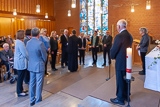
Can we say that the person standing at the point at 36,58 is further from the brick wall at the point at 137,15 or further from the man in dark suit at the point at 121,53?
the brick wall at the point at 137,15

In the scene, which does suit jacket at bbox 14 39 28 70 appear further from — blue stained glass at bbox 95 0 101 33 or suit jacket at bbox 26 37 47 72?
blue stained glass at bbox 95 0 101 33

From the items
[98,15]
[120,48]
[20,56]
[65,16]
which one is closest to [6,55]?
[20,56]

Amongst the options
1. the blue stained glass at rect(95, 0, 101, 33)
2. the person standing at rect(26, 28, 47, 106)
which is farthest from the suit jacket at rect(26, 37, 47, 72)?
the blue stained glass at rect(95, 0, 101, 33)

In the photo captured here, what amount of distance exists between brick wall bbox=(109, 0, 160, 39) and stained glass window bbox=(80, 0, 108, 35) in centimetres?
271

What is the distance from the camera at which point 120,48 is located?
2.63 metres

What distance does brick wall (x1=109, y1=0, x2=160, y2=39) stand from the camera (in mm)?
9164

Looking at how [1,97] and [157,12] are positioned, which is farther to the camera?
[157,12]

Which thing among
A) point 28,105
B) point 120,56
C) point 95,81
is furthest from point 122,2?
point 28,105

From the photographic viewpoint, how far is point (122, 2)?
1027 cm

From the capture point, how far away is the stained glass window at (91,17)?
13.6 m

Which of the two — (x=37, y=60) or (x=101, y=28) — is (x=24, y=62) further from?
(x=101, y=28)

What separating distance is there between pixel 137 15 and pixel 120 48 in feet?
26.5

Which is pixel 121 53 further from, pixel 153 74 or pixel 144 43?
pixel 144 43

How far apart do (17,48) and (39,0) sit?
1246cm
